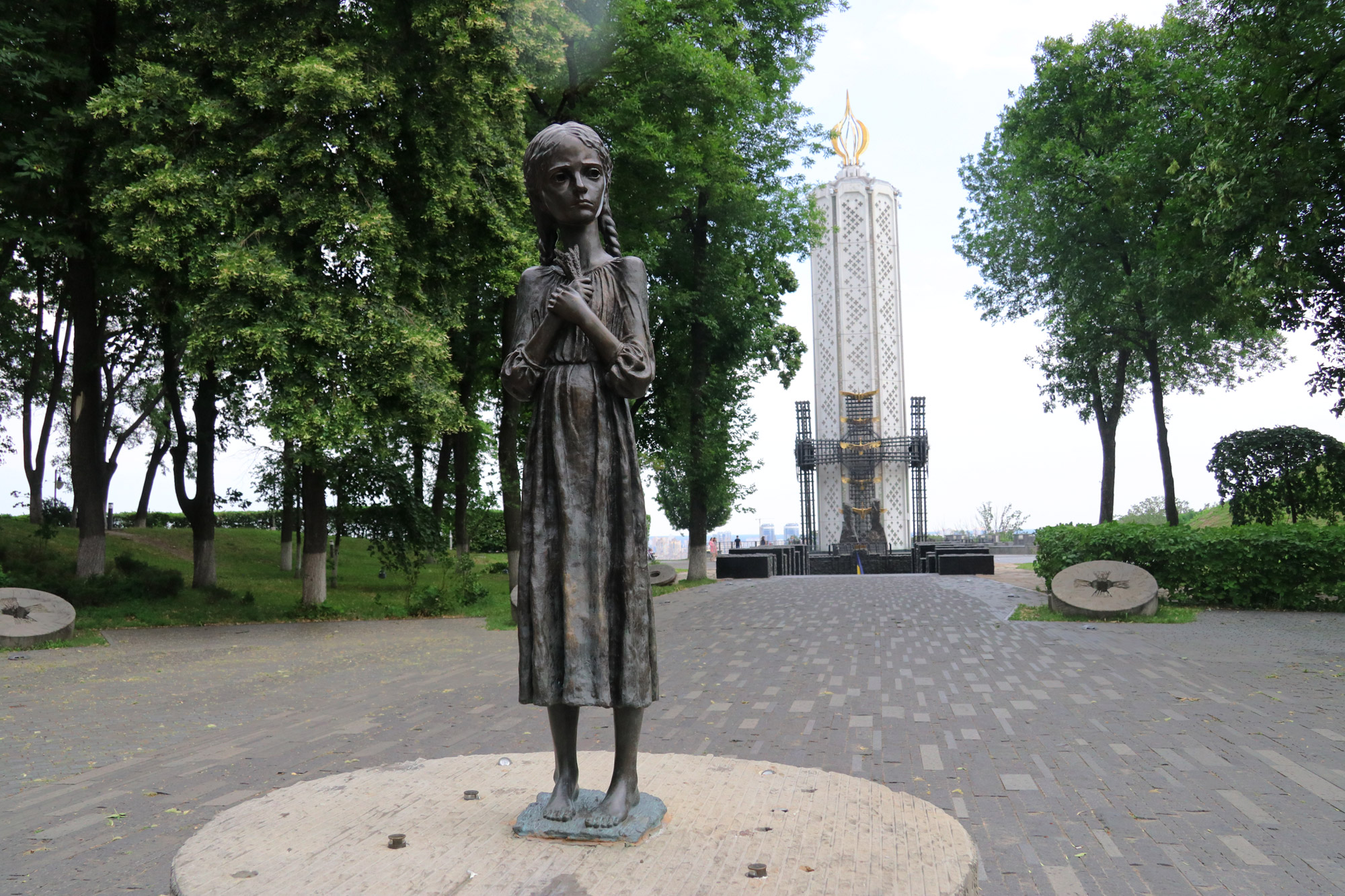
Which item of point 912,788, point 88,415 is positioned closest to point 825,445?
point 88,415

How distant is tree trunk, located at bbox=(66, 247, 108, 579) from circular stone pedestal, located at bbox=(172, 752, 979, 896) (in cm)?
1601

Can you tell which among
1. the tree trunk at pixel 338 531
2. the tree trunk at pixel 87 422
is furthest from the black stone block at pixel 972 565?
the tree trunk at pixel 87 422

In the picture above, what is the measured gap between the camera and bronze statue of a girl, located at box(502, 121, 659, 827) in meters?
4.02

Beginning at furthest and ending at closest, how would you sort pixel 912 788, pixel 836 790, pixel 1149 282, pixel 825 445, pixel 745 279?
pixel 825 445, pixel 745 279, pixel 1149 282, pixel 912 788, pixel 836 790

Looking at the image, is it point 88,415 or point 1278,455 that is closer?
point 88,415

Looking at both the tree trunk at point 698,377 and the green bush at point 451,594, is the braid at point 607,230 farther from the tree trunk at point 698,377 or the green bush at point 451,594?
the tree trunk at point 698,377

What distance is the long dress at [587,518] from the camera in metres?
4.02

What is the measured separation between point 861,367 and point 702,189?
1585 centimetres

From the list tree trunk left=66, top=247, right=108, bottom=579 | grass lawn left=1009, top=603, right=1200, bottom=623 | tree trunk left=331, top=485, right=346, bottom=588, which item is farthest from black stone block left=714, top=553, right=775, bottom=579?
tree trunk left=66, top=247, right=108, bottom=579

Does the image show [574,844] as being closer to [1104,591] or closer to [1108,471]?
[1104,591]

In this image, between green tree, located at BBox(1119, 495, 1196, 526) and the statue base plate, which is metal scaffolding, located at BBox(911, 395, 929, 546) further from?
the statue base plate

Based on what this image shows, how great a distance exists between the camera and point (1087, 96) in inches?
947

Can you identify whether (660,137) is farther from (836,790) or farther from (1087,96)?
(836,790)

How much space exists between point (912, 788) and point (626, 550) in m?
2.99
